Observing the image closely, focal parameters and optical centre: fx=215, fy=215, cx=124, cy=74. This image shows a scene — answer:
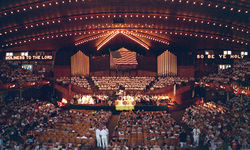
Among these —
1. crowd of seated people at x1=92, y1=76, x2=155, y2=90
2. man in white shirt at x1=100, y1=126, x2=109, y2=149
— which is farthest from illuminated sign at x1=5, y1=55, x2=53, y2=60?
man in white shirt at x1=100, y1=126, x2=109, y2=149

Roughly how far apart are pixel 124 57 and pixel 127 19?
13.8m

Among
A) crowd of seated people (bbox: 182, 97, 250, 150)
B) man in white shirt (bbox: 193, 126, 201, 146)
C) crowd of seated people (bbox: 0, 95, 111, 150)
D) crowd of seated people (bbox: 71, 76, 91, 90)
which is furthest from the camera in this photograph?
crowd of seated people (bbox: 71, 76, 91, 90)

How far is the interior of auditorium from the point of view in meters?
16.9

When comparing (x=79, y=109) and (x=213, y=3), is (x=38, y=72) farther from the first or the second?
(x=213, y=3)

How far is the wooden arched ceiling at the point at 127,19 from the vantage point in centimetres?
1941

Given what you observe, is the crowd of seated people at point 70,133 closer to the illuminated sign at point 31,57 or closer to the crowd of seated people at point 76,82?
the crowd of seated people at point 76,82

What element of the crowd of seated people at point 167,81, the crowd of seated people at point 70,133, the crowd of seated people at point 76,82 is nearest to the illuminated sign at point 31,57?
the crowd of seated people at point 76,82

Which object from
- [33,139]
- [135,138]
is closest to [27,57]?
[33,139]

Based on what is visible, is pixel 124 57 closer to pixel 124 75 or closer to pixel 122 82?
pixel 124 75

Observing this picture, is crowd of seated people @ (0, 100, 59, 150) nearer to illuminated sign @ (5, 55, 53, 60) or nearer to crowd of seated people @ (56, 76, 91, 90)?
crowd of seated people @ (56, 76, 91, 90)

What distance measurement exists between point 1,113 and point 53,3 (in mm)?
12397

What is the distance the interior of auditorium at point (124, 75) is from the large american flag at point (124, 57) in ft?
0.56

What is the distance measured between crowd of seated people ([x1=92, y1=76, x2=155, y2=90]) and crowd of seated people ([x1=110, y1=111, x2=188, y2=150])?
11.7 metres

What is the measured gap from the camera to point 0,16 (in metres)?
20.5
